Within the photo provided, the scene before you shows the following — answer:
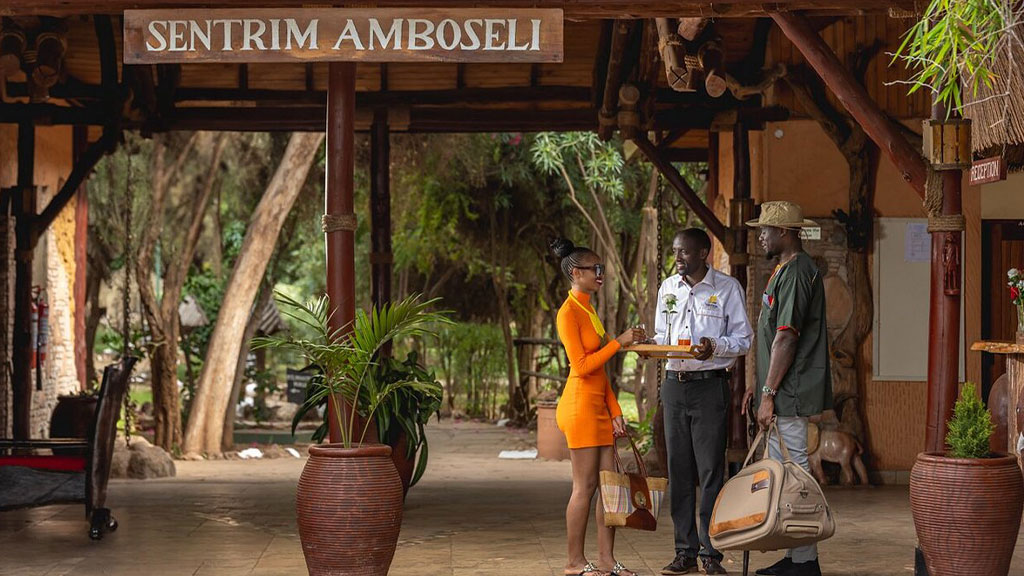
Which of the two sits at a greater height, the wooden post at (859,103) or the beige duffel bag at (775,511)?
the wooden post at (859,103)

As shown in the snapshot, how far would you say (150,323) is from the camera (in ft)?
53.5

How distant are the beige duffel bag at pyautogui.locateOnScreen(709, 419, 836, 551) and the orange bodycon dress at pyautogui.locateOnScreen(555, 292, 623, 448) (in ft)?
2.30

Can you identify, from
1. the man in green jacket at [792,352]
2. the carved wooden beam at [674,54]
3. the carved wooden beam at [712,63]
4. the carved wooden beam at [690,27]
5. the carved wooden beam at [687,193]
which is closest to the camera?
the man in green jacket at [792,352]

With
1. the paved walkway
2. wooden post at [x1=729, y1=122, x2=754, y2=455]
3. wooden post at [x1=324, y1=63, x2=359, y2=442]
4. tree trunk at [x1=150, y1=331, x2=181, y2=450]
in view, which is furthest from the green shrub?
tree trunk at [x1=150, y1=331, x2=181, y2=450]

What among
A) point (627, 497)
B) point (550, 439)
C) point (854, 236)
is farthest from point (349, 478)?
point (550, 439)

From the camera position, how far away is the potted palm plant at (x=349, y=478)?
19.9ft

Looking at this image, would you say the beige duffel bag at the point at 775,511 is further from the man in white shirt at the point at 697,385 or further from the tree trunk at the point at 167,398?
the tree trunk at the point at 167,398

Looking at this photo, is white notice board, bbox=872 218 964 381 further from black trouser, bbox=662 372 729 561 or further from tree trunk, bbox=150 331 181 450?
tree trunk, bbox=150 331 181 450

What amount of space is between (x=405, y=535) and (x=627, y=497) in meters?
2.41

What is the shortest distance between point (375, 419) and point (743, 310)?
1.95 m

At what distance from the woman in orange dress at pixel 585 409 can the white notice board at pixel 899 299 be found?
511 centimetres

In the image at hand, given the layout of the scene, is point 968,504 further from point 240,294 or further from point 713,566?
point 240,294

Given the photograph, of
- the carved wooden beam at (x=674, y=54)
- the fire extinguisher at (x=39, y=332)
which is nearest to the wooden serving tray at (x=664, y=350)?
the carved wooden beam at (x=674, y=54)

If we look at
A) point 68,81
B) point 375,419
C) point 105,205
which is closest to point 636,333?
point 375,419
